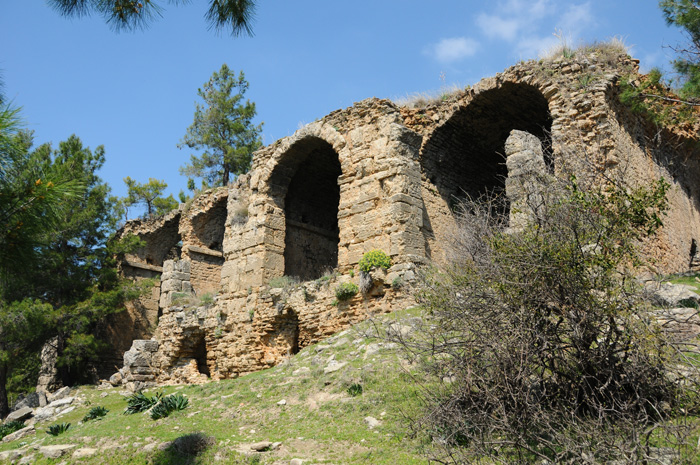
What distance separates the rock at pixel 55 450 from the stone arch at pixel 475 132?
841cm

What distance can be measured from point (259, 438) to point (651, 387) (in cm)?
429

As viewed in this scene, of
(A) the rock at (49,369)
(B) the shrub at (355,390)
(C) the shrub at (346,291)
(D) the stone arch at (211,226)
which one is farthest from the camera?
(D) the stone arch at (211,226)

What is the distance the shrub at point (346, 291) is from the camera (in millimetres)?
11156

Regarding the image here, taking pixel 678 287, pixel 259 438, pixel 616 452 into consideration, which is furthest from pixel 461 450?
pixel 678 287

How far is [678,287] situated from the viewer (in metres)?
7.62

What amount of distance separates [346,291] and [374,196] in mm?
1956

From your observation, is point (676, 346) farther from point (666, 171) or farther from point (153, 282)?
point (153, 282)

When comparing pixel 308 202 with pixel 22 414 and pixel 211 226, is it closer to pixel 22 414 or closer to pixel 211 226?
pixel 211 226

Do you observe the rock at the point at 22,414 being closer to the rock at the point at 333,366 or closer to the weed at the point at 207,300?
the weed at the point at 207,300

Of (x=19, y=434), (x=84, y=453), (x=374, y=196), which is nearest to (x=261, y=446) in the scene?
(x=84, y=453)

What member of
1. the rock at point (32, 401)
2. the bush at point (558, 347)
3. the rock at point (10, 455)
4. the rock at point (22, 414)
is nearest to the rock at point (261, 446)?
the bush at point (558, 347)

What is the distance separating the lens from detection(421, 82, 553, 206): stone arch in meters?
12.8

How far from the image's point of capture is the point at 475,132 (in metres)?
13.6

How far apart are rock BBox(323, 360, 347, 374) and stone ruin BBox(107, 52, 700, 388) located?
1.40 meters
